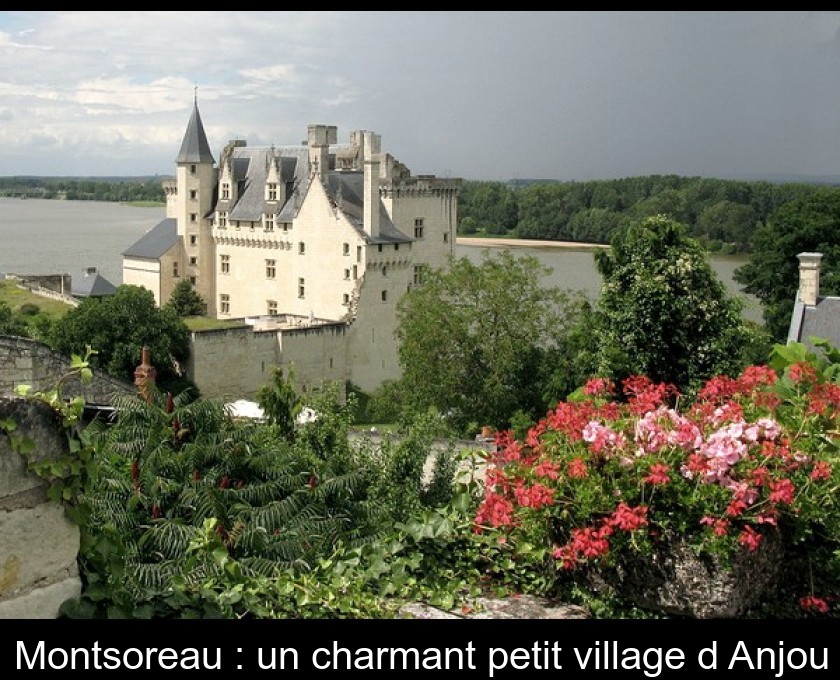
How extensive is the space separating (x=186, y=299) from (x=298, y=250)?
6.47 meters

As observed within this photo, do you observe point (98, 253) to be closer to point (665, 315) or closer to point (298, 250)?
point (298, 250)

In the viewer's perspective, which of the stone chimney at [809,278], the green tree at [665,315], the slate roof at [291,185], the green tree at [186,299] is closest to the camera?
the stone chimney at [809,278]

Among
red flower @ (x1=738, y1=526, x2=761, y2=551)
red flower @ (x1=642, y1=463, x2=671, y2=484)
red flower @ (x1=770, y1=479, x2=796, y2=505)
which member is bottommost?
red flower @ (x1=738, y1=526, x2=761, y2=551)

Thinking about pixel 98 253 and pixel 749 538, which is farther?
pixel 98 253

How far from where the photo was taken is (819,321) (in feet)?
58.5

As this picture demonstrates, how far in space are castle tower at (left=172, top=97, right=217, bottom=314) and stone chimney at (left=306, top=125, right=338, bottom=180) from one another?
587cm

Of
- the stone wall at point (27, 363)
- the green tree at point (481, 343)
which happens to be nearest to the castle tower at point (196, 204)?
the green tree at point (481, 343)

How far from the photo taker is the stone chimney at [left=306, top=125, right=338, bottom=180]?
4059 centimetres

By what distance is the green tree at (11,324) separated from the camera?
109ft

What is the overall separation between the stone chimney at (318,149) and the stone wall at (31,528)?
3685 centimetres

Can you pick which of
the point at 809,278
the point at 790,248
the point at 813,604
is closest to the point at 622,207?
the point at 790,248
